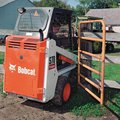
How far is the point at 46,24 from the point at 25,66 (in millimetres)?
877

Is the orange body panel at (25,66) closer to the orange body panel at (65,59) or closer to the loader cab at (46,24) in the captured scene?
the loader cab at (46,24)

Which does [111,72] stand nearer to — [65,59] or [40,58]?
[65,59]

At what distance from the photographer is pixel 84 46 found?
6234 mm

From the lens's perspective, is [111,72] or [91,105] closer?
Answer: [91,105]

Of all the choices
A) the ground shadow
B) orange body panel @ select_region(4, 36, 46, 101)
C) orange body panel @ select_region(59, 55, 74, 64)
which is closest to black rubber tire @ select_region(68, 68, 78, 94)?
the ground shadow

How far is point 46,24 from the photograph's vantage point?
540 centimetres

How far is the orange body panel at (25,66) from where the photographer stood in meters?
5.12

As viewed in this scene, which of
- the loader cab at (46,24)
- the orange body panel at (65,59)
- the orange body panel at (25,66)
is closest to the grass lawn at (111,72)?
the orange body panel at (65,59)

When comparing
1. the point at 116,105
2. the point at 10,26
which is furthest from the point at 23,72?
the point at 10,26

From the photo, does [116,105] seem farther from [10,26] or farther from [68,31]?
[10,26]

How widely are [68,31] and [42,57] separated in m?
1.27

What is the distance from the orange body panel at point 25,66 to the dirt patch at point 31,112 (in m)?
0.38

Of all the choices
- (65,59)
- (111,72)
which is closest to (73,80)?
(65,59)

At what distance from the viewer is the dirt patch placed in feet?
17.2
